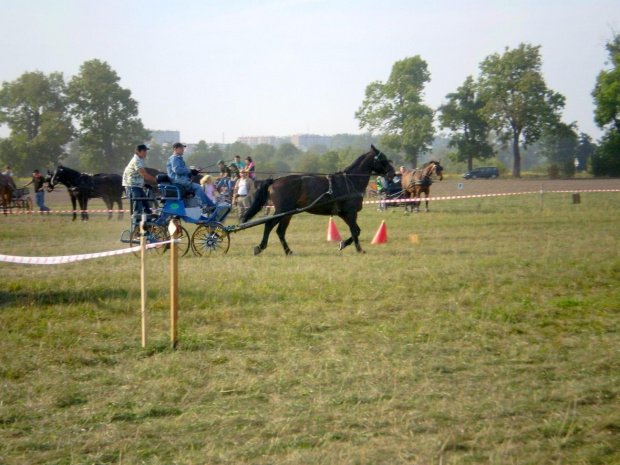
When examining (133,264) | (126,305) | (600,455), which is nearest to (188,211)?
(133,264)

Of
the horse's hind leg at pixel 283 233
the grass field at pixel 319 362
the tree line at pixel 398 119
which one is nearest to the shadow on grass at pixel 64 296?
the grass field at pixel 319 362

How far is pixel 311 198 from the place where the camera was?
1304cm

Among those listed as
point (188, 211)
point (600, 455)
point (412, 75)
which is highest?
point (412, 75)

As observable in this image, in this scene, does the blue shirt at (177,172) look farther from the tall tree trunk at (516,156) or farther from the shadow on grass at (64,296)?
the tall tree trunk at (516,156)

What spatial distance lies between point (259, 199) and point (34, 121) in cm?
5315

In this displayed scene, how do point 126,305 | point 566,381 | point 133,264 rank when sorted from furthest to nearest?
point 133,264 → point 126,305 → point 566,381

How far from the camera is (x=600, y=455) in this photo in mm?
4188

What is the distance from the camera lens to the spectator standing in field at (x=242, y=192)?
22.8m

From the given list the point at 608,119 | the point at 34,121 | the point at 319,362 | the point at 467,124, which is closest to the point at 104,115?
the point at 34,121

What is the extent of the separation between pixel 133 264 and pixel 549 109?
195 feet

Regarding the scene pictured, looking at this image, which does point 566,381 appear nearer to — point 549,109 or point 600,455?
point 600,455

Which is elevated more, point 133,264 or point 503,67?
point 503,67

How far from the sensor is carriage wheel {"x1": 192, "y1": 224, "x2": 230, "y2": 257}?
41.8 feet

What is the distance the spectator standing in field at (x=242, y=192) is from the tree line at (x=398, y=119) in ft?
93.5
